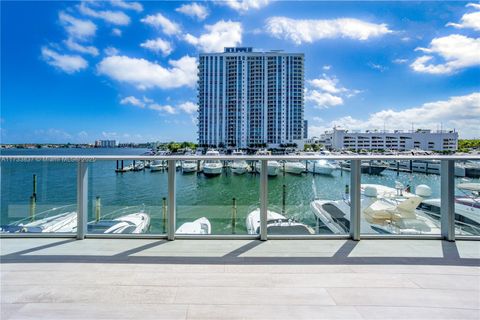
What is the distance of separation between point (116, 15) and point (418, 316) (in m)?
7.86

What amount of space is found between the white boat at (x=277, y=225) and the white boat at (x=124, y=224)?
1.21 m

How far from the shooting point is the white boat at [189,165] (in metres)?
2.91

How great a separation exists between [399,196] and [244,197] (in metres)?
1.82

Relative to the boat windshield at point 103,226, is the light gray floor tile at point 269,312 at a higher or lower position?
lower

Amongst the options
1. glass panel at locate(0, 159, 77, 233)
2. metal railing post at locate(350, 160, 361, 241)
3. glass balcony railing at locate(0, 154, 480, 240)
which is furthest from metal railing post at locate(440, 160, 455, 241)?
glass panel at locate(0, 159, 77, 233)

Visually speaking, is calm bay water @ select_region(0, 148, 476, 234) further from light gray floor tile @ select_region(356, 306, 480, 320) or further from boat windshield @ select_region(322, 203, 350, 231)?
light gray floor tile @ select_region(356, 306, 480, 320)

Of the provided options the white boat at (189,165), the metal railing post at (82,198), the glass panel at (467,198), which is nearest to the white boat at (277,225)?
the white boat at (189,165)

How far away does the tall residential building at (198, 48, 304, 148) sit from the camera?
218ft

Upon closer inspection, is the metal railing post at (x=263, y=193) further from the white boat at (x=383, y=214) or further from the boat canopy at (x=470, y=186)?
the boat canopy at (x=470, y=186)

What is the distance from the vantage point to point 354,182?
291cm

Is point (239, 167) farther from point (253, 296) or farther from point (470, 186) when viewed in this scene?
point (470, 186)

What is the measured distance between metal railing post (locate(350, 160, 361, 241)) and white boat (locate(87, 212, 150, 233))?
2355 mm

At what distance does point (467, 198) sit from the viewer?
2924 millimetres

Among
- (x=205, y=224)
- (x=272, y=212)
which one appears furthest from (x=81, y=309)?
(x=272, y=212)
